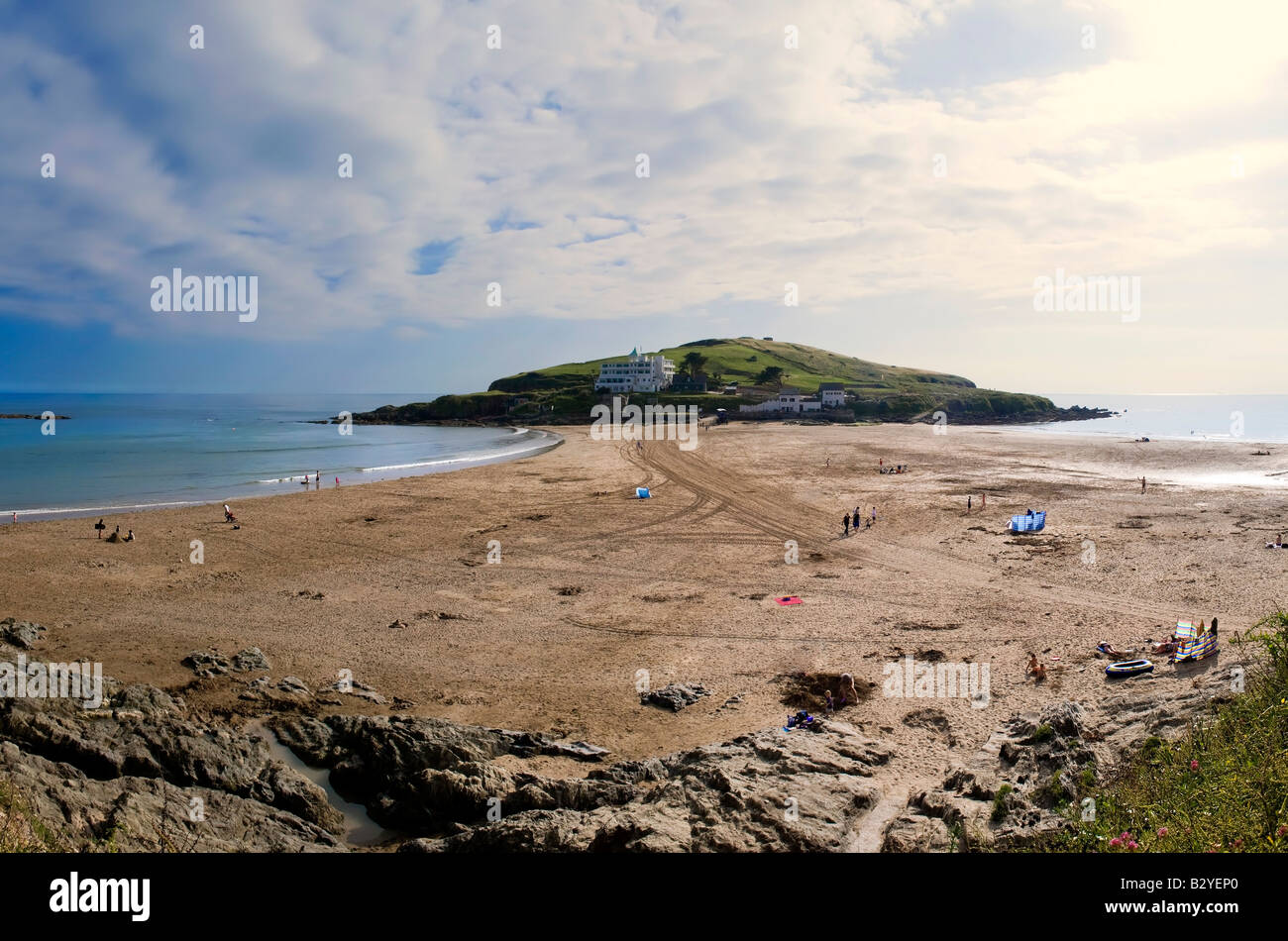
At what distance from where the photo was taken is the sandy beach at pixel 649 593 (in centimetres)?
1348

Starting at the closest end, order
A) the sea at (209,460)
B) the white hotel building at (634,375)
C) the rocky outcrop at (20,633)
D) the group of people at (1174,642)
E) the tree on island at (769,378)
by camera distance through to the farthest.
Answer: the group of people at (1174,642)
the rocky outcrop at (20,633)
the sea at (209,460)
the white hotel building at (634,375)
the tree on island at (769,378)

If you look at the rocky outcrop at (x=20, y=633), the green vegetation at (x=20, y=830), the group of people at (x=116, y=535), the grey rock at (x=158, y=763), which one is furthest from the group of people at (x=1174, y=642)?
the group of people at (x=116, y=535)

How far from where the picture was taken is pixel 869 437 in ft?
264

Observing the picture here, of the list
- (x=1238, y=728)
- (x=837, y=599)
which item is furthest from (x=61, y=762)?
(x=837, y=599)

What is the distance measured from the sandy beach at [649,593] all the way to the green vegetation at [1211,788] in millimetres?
3392

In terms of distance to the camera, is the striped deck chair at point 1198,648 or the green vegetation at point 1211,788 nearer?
the green vegetation at point 1211,788

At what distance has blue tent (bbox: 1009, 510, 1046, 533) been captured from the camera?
93.5 feet

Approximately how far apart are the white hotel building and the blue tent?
10042cm

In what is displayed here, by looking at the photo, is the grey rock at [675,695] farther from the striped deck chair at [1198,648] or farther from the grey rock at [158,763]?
the striped deck chair at [1198,648]

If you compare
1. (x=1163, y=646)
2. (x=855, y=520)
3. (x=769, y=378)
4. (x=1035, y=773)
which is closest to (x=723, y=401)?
(x=769, y=378)

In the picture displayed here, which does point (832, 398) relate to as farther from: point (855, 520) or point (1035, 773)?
point (1035, 773)

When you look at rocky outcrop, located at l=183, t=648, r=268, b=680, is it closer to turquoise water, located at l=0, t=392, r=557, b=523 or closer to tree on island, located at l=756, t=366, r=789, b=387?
turquoise water, located at l=0, t=392, r=557, b=523

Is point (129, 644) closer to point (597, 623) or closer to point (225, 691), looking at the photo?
point (225, 691)
